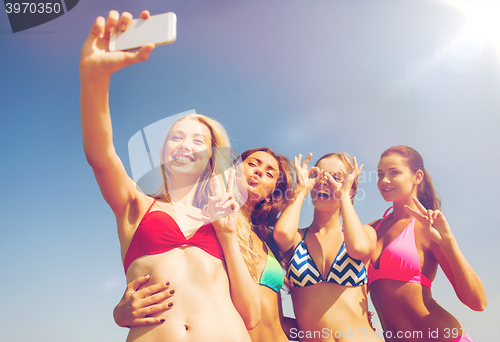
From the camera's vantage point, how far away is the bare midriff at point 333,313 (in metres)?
3.97

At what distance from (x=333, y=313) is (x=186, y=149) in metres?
2.93

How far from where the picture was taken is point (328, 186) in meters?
4.95

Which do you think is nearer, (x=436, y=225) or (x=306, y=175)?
(x=436, y=225)

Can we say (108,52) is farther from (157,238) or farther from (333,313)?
(333,313)

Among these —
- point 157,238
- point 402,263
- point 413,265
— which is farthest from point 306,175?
point 157,238

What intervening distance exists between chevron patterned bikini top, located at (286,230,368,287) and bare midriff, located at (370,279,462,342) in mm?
585

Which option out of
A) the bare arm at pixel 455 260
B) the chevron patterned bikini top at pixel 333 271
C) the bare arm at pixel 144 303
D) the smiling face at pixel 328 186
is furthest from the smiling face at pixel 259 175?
the bare arm at pixel 144 303

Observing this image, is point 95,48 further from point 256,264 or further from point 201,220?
point 256,264

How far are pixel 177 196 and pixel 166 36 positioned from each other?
5.86ft

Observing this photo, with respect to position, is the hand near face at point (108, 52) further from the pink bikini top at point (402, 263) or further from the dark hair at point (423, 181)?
the dark hair at point (423, 181)

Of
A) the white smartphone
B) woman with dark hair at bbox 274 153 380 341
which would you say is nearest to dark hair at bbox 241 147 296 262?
woman with dark hair at bbox 274 153 380 341

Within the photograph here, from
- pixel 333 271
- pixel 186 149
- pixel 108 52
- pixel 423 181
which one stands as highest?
pixel 108 52

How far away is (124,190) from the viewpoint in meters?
2.72

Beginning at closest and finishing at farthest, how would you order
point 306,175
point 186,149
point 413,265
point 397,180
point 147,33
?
point 147,33 → point 186,149 → point 413,265 → point 306,175 → point 397,180
